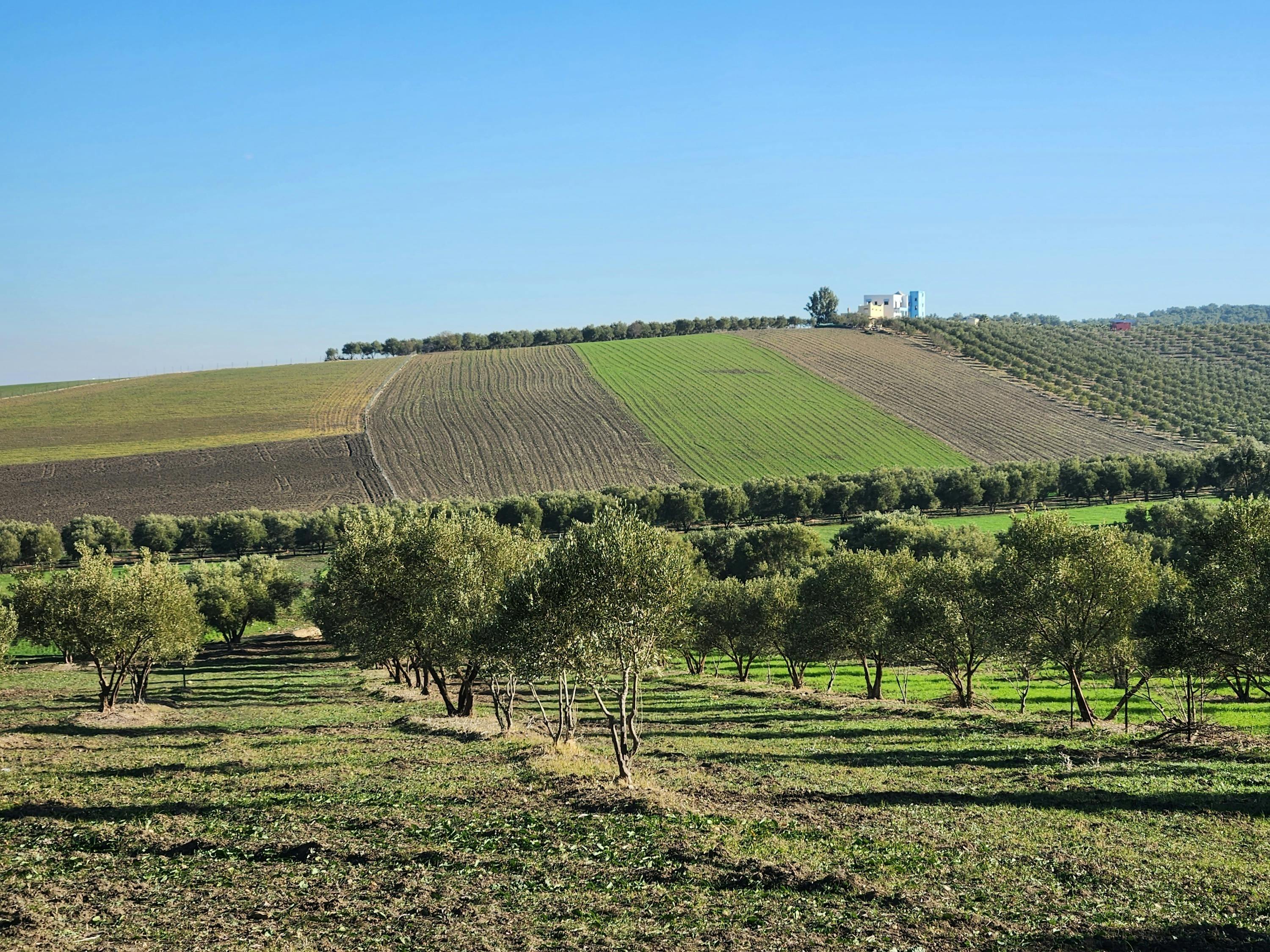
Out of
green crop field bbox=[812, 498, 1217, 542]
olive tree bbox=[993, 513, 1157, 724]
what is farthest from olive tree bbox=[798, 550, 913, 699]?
green crop field bbox=[812, 498, 1217, 542]

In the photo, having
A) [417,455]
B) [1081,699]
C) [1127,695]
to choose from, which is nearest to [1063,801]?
[1081,699]

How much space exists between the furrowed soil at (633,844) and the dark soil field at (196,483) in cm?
12253

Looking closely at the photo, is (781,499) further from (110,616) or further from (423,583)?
(110,616)

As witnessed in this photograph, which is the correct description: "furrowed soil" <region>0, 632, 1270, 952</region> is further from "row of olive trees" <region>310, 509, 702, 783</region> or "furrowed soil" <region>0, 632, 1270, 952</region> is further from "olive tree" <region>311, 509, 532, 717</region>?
"olive tree" <region>311, 509, 532, 717</region>

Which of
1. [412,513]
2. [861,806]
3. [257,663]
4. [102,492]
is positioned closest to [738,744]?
[861,806]

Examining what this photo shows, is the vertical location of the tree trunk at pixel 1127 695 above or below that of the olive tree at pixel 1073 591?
below

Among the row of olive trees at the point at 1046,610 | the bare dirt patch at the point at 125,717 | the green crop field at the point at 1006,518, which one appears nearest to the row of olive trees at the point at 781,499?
the green crop field at the point at 1006,518

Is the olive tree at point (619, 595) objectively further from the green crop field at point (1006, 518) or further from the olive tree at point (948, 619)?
the green crop field at point (1006, 518)

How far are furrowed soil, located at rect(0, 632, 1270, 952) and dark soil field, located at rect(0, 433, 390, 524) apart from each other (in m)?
123

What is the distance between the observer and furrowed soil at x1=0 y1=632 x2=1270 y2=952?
1900 cm

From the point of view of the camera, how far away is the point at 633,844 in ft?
81.4

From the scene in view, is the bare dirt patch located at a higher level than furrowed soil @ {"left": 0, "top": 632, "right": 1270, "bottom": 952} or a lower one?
lower

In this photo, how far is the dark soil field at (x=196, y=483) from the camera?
512ft

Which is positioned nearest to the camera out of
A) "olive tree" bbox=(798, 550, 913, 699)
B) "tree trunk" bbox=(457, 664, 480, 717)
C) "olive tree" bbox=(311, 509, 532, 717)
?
"olive tree" bbox=(311, 509, 532, 717)
